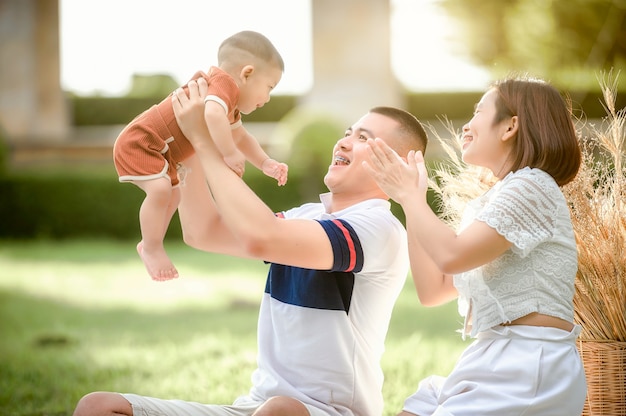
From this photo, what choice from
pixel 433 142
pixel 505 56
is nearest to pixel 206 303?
pixel 433 142

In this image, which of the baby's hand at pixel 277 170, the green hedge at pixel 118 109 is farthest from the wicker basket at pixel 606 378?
the green hedge at pixel 118 109

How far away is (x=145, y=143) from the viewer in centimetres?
261

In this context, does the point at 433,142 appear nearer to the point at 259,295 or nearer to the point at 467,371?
the point at 259,295

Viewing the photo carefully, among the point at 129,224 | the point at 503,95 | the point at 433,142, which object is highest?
the point at 503,95

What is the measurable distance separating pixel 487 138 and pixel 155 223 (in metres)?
1.07

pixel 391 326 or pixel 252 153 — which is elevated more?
pixel 252 153

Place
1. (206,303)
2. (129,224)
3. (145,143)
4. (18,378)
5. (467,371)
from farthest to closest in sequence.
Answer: (129,224) → (206,303) → (18,378) → (145,143) → (467,371)

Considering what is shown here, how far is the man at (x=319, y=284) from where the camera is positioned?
2.28 meters

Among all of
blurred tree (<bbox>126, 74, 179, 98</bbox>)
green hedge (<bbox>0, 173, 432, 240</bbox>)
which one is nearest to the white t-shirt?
green hedge (<bbox>0, 173, 432, 240</bbox>)

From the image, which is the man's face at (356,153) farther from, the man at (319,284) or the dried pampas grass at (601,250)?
the dried pampas grass at (601,250)

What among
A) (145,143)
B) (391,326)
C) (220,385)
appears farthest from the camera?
(391,326)

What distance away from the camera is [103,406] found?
2281 millimetres

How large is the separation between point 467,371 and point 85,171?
45.4ft

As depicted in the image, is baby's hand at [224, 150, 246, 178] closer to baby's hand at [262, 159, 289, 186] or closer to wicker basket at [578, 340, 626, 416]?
baby's hand at [262, 159, 289, 186]
